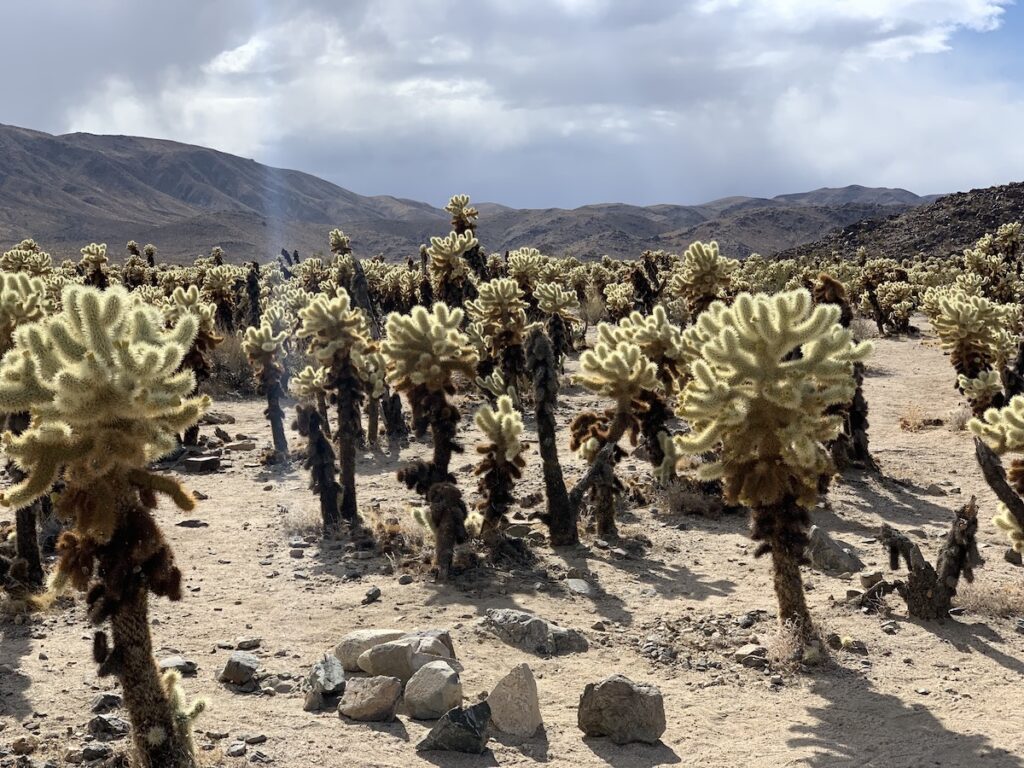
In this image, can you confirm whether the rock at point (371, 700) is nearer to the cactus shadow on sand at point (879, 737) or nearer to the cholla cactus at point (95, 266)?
the cactus shadow on sand at point (879, 737)

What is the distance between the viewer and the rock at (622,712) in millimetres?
6047

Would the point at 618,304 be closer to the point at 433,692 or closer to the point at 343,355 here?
the point at 343,355

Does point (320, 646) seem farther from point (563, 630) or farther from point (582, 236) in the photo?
point (582, 236)

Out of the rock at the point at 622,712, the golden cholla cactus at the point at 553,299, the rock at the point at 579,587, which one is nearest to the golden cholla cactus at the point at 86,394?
the rock at the point at 622,712

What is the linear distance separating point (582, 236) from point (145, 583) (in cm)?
10710

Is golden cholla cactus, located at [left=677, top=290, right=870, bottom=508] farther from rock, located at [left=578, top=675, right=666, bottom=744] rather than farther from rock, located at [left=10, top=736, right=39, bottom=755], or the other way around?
rock, located at [left=10, top=736, right=39, bottom=755]

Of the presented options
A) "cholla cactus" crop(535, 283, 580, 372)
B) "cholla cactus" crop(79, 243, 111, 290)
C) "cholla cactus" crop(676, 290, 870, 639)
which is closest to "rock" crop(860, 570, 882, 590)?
"cholla cactus" crop(676, 290, 870, 639)

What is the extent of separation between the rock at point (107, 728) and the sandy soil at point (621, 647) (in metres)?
0.12

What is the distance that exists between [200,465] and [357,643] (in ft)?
28.9

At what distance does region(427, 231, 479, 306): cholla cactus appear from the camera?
20.8 meters

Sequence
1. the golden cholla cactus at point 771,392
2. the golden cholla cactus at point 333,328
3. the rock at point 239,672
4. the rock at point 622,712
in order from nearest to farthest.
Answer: the rock at point 622,712 → the rock at point 239,672 → the golden cholla cactus at point 771,392 → the golden cholla cactus at point 333,328

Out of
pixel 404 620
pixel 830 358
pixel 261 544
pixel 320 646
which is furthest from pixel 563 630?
pixel 261 544

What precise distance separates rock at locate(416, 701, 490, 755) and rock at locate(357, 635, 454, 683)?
81cm

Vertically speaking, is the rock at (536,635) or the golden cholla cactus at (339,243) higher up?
the golden cholla cactus at (339,243)
